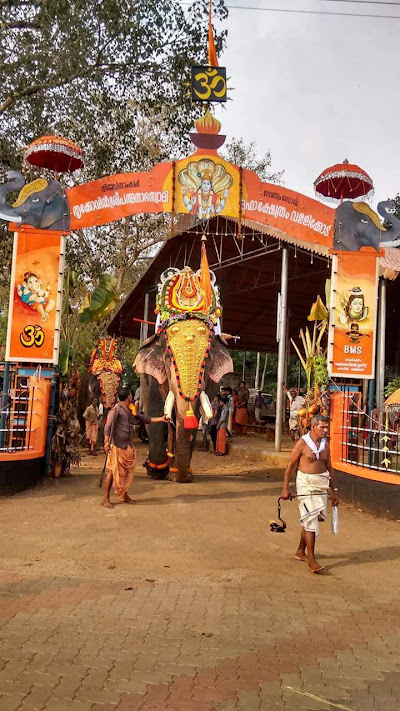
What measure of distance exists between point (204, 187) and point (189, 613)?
6901 millimetres

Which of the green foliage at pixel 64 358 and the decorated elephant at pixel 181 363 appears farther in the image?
the green foliage at pixel 64 358

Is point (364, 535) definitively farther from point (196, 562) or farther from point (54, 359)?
point (54, 359)

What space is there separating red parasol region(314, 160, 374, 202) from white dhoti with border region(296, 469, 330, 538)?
5.73 meters

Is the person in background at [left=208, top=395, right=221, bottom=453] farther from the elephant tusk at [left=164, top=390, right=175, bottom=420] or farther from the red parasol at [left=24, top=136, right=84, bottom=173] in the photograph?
the red parasol at [left=24, top=136, right=84, bottom=173]

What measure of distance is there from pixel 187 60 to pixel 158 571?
1232cm

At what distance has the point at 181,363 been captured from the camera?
8688mm

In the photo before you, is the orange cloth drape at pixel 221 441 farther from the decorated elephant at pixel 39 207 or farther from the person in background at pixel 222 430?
the decorated elephant at pixel 39 207

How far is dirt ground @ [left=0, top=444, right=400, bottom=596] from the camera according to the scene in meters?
5.34

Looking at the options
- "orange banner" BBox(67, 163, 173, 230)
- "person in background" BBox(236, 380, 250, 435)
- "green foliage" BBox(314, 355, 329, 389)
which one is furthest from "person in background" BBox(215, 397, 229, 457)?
"orange banner" BBox(67, 163, 173, 230)

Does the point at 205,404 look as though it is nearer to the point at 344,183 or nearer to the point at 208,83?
the point at 344,183

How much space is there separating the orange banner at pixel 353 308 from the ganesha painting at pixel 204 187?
205 centimetres

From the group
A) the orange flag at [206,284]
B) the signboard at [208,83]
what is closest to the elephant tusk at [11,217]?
the orange flag at [206,284]

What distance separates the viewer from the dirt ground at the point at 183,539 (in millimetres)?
5336

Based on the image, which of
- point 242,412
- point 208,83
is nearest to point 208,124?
point 208,83
